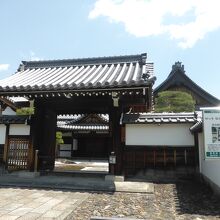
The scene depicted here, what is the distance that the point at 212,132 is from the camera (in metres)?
6.19

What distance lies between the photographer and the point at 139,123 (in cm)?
1132

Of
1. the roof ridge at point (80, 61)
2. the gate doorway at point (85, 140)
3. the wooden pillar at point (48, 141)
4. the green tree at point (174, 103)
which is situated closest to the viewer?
the wooden pillar at point (48, 141)

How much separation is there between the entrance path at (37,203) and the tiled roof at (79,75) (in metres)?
4.03

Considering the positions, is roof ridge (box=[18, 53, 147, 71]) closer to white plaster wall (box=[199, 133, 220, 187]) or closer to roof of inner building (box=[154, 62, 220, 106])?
white plaster wall (box=[199, 133, 220, 187])

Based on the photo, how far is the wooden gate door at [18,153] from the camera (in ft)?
39.2

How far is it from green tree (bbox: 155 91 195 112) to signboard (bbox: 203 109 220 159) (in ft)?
44.5

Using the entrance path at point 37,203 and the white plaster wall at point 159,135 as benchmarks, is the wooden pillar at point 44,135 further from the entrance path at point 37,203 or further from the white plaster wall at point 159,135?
the white plaster wall at point 159,135

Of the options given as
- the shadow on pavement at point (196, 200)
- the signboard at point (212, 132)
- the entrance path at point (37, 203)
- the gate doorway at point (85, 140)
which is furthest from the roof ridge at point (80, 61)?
the gate doorway at point (85, 140)

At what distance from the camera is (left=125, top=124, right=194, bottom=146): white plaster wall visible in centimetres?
1115

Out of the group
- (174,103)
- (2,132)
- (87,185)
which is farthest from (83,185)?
(174,103)

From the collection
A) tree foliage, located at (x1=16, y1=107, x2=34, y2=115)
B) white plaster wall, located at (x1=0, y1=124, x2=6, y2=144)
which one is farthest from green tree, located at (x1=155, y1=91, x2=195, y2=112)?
white plaster wall, located at (x1=0, y1=124, x2=6, y2=144)

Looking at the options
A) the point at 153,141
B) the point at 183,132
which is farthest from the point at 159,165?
the point at 183,132

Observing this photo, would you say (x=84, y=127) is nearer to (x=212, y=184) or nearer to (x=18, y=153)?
(x=18, y=153)

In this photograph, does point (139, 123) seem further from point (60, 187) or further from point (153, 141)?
point (60, 187)
